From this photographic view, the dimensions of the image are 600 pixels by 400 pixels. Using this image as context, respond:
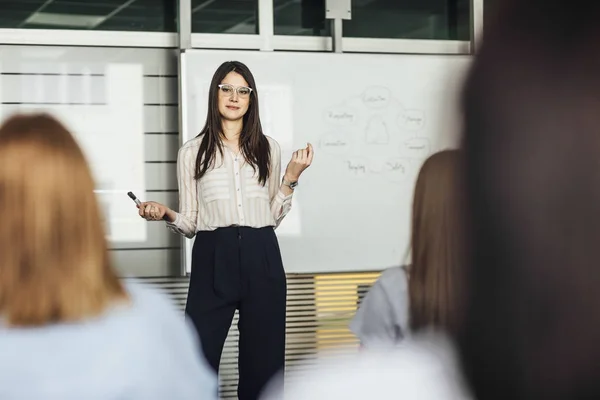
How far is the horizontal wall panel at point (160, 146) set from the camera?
16.4 ft

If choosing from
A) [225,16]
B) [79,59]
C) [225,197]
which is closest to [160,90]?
[79,59]

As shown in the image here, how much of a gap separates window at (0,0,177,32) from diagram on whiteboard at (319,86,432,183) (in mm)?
1067

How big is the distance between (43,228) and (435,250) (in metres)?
0.61

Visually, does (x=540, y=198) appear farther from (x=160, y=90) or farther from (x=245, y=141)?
(x=160, y=90)

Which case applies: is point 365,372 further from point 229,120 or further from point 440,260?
point 229,120

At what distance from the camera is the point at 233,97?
3.34 metres

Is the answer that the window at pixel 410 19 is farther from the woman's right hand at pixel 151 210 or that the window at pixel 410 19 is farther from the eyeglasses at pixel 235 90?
the woman's right hand at pixel 151 210

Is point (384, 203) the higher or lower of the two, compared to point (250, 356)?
higher

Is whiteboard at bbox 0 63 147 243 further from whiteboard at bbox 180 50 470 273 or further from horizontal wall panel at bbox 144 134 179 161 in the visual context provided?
whiteboard at bbox 180 50 470 273

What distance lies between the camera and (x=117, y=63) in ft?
16.4

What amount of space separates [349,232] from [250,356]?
1828mm

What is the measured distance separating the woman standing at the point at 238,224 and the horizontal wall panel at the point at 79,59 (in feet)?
5.64

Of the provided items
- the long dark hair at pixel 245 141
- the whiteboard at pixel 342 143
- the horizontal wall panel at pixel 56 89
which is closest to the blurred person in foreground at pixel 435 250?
the long dark hair at pixel 245 141

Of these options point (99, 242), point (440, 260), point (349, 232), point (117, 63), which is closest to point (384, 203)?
point (349, 232)
